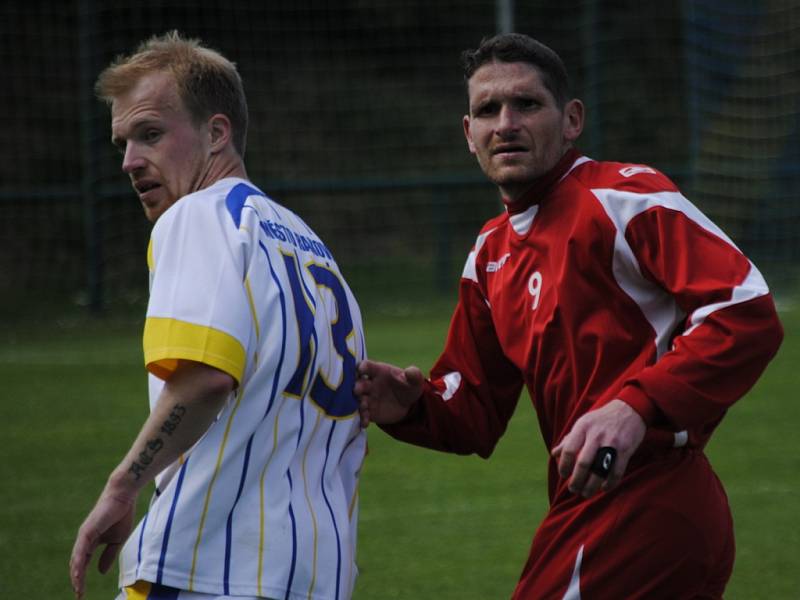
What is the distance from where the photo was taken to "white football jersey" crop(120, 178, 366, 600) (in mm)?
2539

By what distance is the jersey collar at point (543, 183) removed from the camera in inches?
127

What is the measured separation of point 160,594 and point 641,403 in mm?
1069

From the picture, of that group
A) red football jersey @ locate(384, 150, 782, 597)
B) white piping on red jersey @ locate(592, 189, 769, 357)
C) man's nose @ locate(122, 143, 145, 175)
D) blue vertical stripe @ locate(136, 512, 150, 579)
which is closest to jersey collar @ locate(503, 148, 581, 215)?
red football jersey @ locate(384, 150, 782, 597)

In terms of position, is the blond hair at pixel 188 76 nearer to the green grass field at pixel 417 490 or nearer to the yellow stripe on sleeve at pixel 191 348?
the yellow stripe on sleeve at pixel 191 348

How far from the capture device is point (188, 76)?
2.83m

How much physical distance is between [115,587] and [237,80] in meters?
2.92

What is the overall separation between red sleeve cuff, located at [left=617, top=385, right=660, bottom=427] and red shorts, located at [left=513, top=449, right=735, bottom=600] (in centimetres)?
32

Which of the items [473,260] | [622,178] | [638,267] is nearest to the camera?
[638,267]

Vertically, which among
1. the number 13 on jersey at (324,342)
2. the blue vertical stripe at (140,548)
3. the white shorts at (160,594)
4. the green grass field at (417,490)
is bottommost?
the green grass field at (417,490)

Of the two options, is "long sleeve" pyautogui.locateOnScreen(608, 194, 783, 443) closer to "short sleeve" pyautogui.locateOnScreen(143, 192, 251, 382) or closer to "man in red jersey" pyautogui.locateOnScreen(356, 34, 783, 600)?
"man in red jersey" pyautogui.locateOnScreen(356, 34, 783, 600)

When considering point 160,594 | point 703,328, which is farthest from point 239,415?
point 703,328

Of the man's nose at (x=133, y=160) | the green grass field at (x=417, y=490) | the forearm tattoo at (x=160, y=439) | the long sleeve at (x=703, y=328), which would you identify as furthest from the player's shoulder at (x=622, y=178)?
the green grass field at (x=417, y=490)

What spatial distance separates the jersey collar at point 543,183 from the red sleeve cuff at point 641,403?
27.3 inches

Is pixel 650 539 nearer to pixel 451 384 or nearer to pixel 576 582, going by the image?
pixel 576 582
